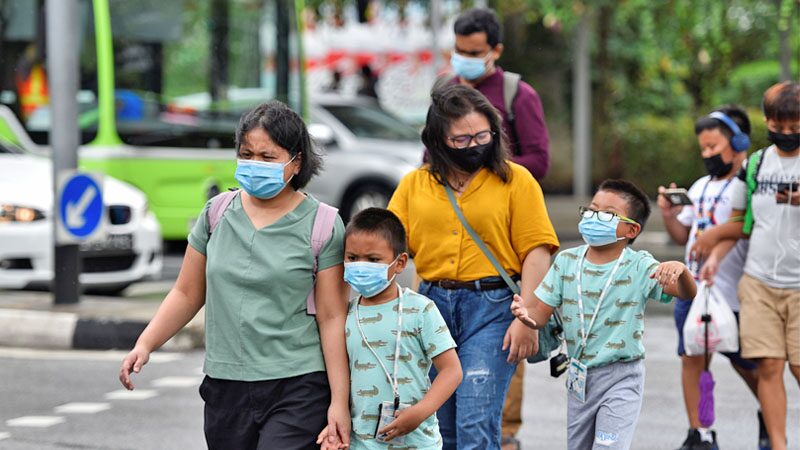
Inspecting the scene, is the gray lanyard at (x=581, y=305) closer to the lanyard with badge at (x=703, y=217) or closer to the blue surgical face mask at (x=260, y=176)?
the blue surgical face mask at (x=260, y=176)

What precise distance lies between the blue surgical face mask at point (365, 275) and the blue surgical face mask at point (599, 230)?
96 cm

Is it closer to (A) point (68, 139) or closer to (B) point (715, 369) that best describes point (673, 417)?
(B) point (715, 369)

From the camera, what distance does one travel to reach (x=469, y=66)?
5984mm

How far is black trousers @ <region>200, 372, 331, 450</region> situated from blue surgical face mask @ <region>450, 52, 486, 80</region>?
2215 mm

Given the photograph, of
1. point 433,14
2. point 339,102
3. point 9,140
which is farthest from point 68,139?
point 433,14

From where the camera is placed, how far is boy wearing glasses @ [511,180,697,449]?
4.82 meters

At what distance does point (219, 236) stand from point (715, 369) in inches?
206

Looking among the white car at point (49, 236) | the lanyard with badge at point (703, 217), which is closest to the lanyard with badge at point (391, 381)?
the lanyard with badge at point (703, 217)

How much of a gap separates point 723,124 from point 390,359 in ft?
9.62

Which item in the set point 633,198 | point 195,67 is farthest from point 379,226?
point 195,67

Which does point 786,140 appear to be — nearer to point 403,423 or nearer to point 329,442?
point 403,423

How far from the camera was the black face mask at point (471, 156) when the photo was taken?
A: 4742 millimetres

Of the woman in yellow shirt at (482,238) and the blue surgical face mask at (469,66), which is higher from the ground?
the blue surgical face mask at (469,66)

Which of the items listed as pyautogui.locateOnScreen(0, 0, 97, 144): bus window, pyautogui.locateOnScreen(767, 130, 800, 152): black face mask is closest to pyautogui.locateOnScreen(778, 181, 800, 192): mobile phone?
pyautogui.locateOnScreen(767, 130, 800, 152): black face mask
